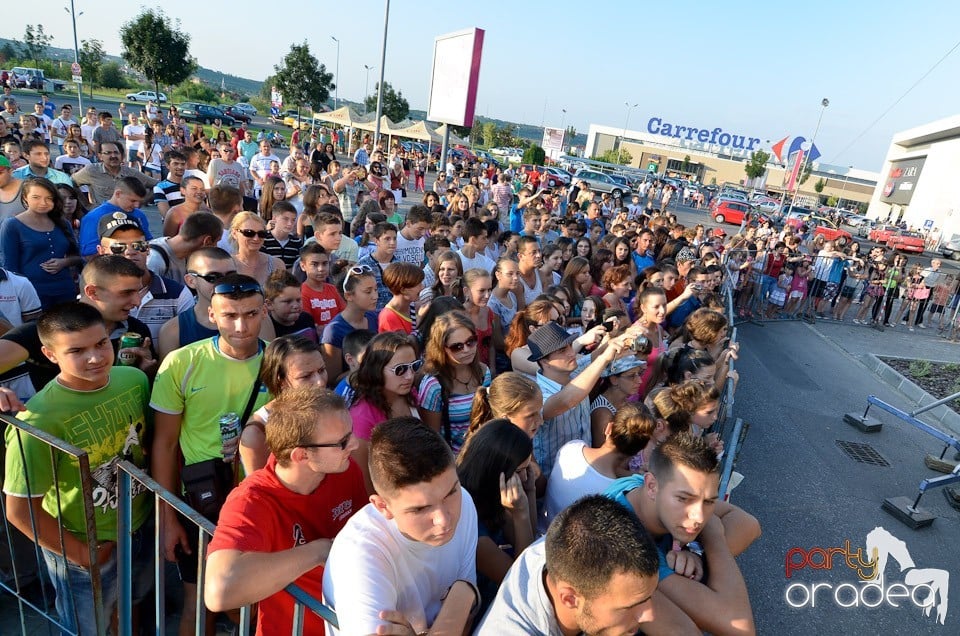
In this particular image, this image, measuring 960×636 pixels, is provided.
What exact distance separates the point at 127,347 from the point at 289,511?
5.83 ft

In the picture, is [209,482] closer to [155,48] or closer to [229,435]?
[229,435]

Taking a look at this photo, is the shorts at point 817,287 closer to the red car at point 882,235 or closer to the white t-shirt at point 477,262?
the white t-shirt at point 477,262

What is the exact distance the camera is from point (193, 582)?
2.55m

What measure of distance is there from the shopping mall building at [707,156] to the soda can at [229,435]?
79.6m

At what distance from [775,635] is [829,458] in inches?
147

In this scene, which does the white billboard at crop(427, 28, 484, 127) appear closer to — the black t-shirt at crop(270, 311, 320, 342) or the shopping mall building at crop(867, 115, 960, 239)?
the black t-shirt at crop(270, 311, 320, 342)

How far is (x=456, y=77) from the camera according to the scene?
1358 cm

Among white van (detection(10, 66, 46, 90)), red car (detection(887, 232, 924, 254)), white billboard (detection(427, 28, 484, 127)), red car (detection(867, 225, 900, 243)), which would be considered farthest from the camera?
white van (detection(10, 66, 46, 90))

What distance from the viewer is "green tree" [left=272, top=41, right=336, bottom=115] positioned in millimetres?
39219

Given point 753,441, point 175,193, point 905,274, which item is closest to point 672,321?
point 753,441

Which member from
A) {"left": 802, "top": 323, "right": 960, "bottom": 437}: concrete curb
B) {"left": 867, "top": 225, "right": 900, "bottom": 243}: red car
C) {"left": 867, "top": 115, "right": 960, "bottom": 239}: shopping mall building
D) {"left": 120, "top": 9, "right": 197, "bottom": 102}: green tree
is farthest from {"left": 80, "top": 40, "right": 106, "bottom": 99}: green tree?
{"left": 867, "top": 115, "right": 960, "bottom": 239}: shopping mall building

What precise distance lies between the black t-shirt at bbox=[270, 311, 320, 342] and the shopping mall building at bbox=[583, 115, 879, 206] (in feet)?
257

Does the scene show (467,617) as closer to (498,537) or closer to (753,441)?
(498,537)

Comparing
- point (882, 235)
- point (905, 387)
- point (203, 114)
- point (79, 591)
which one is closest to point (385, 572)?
point (79, 591)
